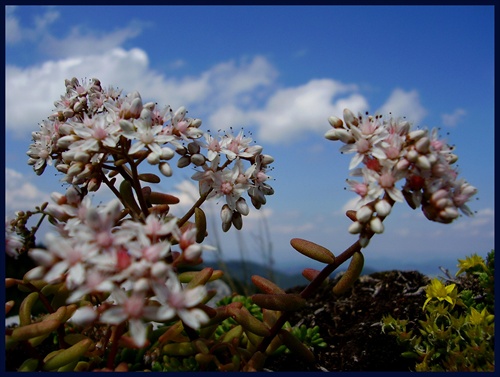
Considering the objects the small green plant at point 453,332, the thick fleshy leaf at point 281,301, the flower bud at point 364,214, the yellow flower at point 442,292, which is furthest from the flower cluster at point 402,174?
the yellow flower at point 442,292

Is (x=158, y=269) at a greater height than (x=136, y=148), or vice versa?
(x=136, y=148)

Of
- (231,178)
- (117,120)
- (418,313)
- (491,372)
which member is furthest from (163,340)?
(418,313)

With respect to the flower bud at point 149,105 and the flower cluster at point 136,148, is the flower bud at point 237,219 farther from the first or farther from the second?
the flower bud at point 149,105

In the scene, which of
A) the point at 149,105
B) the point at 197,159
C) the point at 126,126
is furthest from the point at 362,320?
the point at 126,126

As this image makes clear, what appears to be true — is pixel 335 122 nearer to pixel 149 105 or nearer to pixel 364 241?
pixel 364 241

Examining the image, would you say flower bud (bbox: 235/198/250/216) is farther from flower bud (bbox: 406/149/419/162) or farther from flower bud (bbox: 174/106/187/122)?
flower bud (bbox: 406/149/419/162)

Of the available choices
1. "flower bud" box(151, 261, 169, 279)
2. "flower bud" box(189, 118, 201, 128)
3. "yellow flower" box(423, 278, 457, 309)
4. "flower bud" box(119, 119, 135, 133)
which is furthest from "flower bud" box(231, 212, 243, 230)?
"yellow flower" box(423, 278, 457, 309)

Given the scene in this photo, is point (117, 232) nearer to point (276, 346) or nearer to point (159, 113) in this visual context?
point (159, 113)
